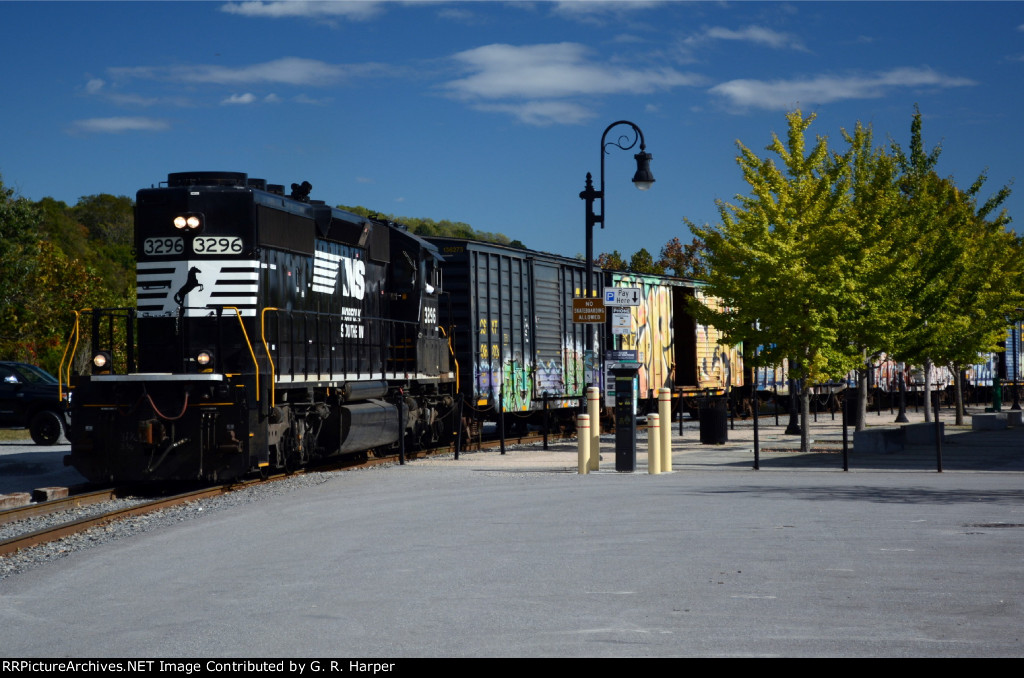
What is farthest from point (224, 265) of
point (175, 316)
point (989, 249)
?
point (989, 249)

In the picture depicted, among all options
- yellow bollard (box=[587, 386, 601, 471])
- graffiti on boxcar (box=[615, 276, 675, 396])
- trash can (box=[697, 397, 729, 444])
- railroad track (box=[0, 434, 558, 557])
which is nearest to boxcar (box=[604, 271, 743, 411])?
graffiti on boxcar (box=[615, 276, 675, 396])

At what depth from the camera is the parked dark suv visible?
27.2 metres

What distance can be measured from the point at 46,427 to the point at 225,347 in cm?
1297

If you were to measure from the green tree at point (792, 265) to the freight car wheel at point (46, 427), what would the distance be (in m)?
15.0

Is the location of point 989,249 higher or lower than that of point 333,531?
higher

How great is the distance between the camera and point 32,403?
27734 millimetres

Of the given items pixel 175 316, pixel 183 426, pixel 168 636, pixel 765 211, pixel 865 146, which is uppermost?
pixel 865 146

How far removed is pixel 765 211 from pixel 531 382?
7.23 metres

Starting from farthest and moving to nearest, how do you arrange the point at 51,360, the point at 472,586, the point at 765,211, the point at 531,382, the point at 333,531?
the point at 51,360 → the point at 531,382 → the point at 765,211 → the point at 333,531 → the point at 472,586

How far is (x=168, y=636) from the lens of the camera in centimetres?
705

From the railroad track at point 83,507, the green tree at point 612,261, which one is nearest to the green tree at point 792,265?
the railroad track at point 83,507

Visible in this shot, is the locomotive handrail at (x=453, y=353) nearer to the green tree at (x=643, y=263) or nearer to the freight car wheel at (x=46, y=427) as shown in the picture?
the freight car wheel at (x=46, y=427)

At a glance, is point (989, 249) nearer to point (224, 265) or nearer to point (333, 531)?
point (224, 265)

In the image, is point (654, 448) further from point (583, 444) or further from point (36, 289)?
point (36, 289)
